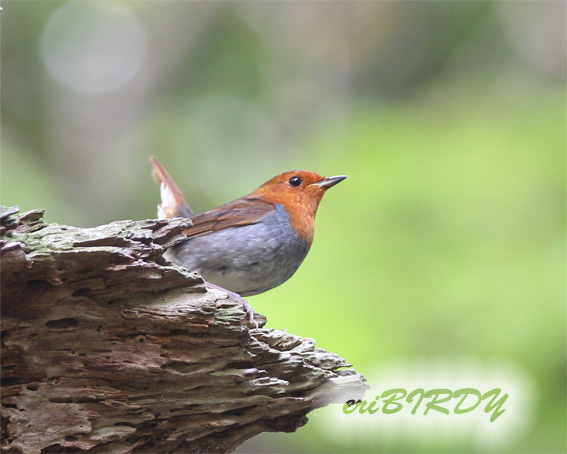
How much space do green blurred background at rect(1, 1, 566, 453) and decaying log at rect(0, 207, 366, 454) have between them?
2.00 m

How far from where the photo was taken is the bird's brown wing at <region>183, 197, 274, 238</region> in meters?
3.80

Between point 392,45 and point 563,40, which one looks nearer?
point 563,40

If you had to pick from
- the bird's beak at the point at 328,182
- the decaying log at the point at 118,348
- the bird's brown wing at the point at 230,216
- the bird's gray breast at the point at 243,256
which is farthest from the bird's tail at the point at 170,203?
the decaying log at the point at 118,348

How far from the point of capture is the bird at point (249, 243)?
364 centimetres

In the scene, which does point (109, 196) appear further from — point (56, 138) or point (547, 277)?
point (547, 277)

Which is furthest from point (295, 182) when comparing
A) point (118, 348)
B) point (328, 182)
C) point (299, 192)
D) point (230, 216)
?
point (118, 348)

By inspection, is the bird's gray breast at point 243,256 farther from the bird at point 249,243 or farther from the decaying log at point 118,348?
the decaying log at point 118,348

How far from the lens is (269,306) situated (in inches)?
226

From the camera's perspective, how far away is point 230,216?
392 centimetres

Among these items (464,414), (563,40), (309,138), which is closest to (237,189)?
(309,138)

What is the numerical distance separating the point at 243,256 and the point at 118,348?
128 cm

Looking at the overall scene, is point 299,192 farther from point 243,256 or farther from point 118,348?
point 118,348

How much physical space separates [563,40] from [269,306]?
5817mm

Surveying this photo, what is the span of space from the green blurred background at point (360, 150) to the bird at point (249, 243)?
130 cm
